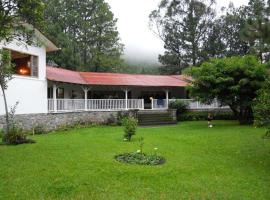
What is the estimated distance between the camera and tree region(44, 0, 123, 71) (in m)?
41.3

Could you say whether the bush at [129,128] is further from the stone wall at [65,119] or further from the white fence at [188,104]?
the white fence at [188,104]

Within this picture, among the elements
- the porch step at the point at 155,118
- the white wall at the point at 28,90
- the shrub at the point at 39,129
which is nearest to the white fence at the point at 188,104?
the porch step at the point at 155,118

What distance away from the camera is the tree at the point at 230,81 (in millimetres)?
22150

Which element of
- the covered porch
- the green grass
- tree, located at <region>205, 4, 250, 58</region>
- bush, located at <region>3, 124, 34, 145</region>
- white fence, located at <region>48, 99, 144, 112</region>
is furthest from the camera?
tree, located at <region>205, 4, 250, 58</region>

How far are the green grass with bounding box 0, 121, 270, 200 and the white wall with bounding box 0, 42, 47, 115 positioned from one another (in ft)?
18.4

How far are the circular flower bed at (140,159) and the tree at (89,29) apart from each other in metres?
30.3

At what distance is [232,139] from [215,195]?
932 centimetres

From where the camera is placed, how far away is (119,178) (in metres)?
8.38

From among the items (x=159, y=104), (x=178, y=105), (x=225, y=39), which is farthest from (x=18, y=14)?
(x=225, y=39)

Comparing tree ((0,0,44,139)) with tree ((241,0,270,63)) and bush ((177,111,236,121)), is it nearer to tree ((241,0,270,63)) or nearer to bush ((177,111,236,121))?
tree ((241,0,270,63))

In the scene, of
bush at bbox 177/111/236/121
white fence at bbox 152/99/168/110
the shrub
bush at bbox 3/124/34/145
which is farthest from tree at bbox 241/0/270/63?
white fence at bbox 152/99/168/110

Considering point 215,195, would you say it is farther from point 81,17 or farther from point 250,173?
point 81,17

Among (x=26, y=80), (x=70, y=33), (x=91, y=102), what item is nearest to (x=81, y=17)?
(x=70, y=33)

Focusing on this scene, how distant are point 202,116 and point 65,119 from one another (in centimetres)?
1212
